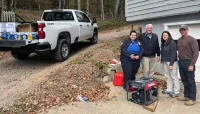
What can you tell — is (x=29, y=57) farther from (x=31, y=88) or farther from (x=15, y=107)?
(x=15, y=107)

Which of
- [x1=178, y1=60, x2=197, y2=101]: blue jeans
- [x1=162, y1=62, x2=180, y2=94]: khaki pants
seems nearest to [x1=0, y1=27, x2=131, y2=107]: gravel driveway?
[x1=162, y1=62, x2=180, y2=94]: khaki pants

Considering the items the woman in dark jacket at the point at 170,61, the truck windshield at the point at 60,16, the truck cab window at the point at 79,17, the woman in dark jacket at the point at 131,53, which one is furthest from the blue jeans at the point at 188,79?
the truck cab window at the point at 79,17

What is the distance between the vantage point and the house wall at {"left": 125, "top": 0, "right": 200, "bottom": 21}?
7.94m

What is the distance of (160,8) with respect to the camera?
8.99m

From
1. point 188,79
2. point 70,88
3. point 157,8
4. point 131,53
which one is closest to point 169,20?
point 157,8

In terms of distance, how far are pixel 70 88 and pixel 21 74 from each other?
7.30 ft

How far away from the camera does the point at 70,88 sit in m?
7.41

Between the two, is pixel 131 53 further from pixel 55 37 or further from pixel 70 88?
pixel 55 37

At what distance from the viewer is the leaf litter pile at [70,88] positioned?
6.46m

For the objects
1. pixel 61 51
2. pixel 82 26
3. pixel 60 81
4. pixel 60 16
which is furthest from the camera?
pixel 82 26

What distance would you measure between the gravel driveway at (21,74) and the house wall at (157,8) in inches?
118

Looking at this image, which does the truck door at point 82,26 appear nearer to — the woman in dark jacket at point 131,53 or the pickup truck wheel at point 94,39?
the pickup truck wheel at point 94,39

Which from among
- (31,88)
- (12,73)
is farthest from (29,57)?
(31,88)

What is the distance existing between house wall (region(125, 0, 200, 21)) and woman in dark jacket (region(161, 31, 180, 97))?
5.32 ft
